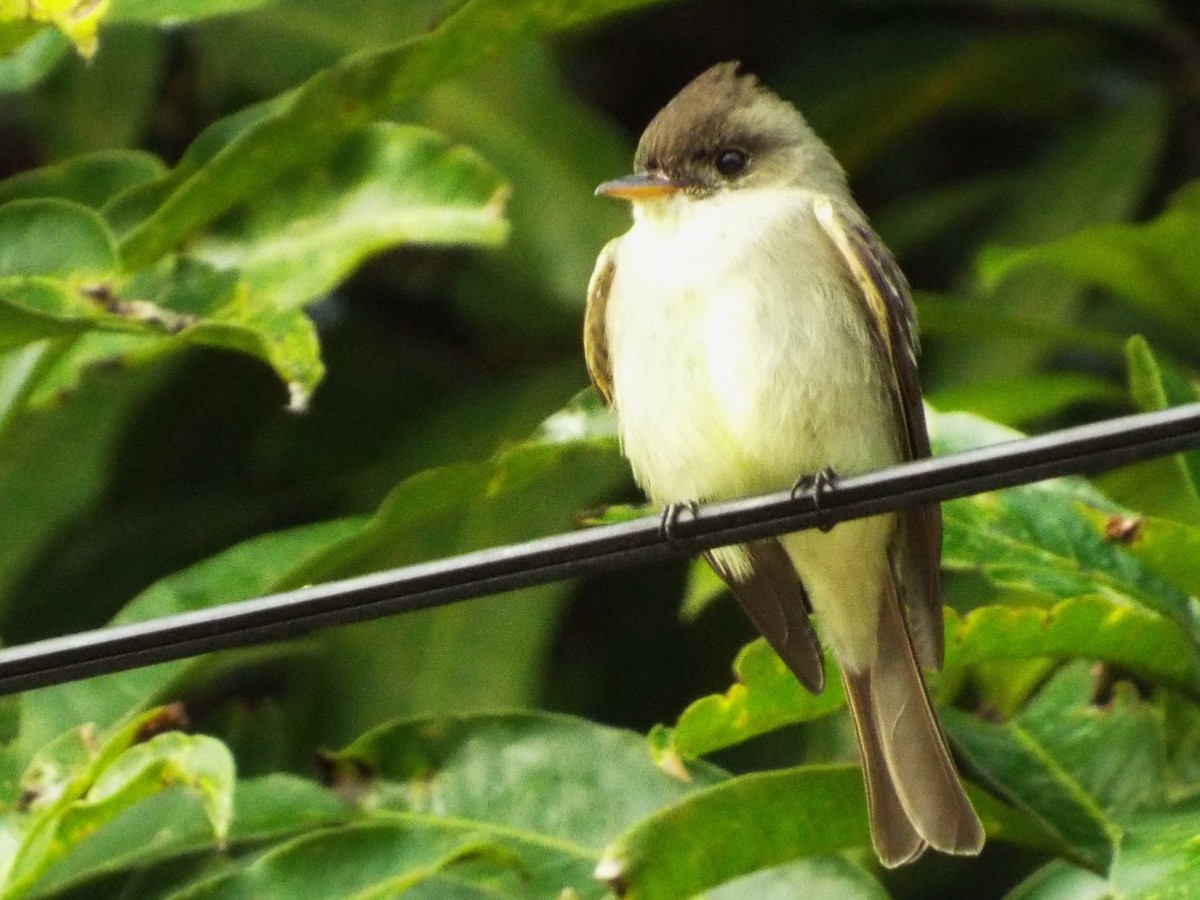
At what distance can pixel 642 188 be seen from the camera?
3.13 m

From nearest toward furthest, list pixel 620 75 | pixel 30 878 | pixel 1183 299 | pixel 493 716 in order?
pixel 30 878 → pixel 493 716 → pixel 1183 299 → pixel 620 75

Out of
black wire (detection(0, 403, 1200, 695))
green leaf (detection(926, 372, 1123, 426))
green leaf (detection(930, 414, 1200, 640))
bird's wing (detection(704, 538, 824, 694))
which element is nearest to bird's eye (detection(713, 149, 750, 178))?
green leaf (detection(926, 372, 1123, 426))

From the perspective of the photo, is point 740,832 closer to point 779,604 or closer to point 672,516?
point 672,516

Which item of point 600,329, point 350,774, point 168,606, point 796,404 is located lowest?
point 350,774

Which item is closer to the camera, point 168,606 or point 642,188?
point 168,606

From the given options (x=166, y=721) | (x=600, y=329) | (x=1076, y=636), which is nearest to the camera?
(x=166, y=721)

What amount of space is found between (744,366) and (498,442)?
1.09 meters

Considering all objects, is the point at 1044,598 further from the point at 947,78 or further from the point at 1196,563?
the point at 947,78

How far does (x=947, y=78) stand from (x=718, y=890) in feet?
6.74

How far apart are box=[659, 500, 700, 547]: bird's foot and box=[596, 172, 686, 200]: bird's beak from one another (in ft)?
1.56

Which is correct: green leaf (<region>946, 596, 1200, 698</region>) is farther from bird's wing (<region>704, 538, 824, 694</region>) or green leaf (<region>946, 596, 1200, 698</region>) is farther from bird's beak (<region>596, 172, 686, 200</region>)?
bird's beak (<region>596, 172, 686, 200</region>)

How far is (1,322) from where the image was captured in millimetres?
2572

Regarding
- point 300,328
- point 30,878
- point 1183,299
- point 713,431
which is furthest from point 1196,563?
point 30,878

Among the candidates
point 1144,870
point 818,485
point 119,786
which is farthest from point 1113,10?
point 119,786
